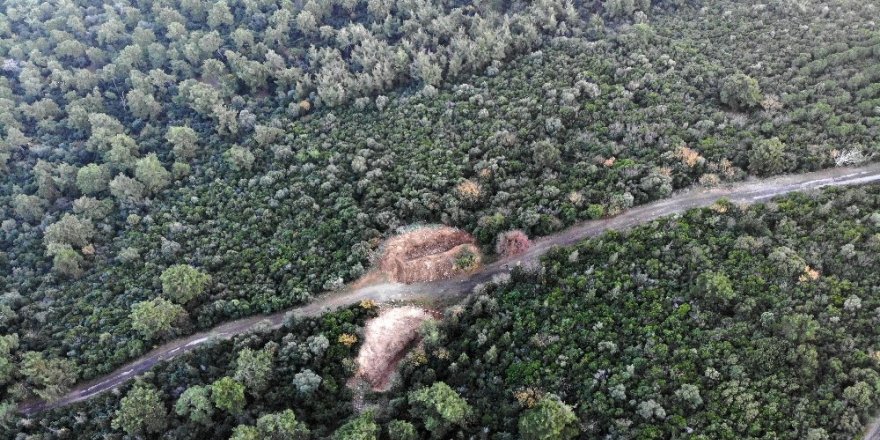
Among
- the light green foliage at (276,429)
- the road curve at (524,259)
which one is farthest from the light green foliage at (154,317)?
the light green foliage at (276,429)

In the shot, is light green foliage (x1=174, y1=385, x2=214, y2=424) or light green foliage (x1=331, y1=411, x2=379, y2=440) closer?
light green foliage (x1=331, y1=411, x2=379, y2=440)

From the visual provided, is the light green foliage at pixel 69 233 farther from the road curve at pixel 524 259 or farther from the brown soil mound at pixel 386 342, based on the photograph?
the brown soil mound at pixel 386 342

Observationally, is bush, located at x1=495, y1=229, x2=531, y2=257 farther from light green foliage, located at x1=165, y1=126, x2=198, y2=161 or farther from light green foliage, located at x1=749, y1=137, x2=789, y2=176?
light green foliage, located at x1=165, y1=126, x2=198, y2=161

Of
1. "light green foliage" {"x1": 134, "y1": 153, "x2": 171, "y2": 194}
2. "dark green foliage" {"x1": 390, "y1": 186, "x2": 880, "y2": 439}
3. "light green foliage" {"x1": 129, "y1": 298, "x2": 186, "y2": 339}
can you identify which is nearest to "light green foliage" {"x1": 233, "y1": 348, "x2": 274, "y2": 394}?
"light green foliage" {"x1": 129, "y1": 298, "x2": 186, "y2": 339}

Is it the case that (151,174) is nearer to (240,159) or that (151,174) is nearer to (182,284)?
(240,159)

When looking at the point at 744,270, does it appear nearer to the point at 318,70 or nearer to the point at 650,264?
the point at 650,264

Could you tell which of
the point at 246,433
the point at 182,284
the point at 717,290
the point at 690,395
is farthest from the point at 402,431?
the point at 182,284
